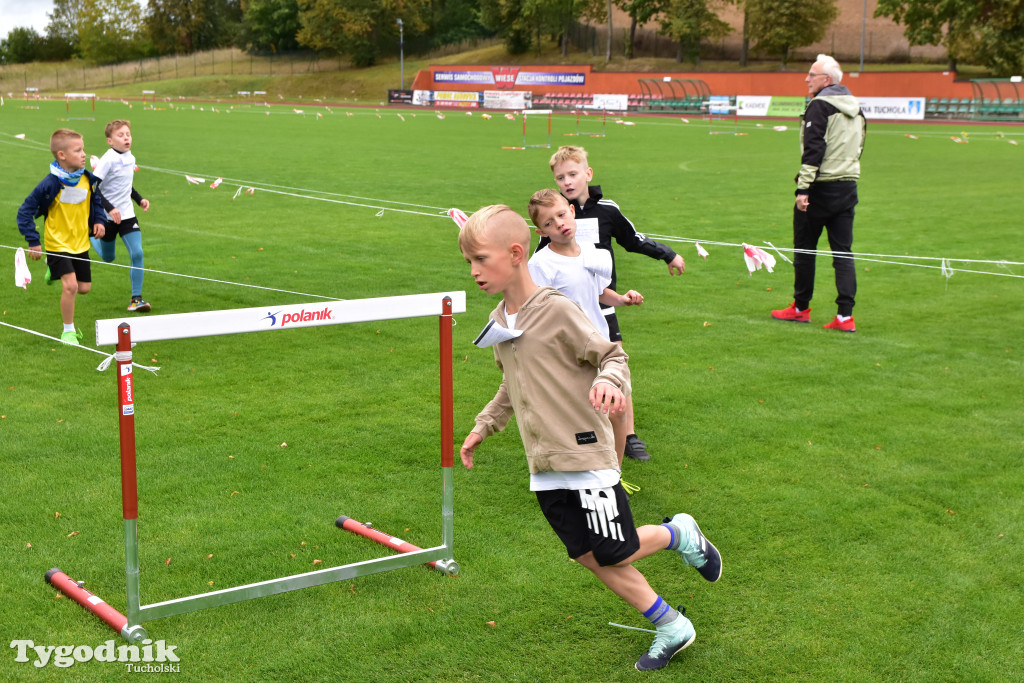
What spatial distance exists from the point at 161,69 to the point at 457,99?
178 ft

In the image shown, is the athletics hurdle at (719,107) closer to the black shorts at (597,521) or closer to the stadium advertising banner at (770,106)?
the stadium advertising banner at (770,106)

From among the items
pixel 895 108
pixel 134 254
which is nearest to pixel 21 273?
pixel 134 254

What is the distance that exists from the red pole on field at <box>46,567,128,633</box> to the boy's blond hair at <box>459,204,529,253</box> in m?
2.08

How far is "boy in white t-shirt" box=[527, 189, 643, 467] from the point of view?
496cm

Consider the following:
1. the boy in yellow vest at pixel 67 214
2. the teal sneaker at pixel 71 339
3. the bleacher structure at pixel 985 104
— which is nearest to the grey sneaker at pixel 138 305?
the boy in yellow vest at pixel 67 214

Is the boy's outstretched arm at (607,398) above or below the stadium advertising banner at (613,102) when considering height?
below

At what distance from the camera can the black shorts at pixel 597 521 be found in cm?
367

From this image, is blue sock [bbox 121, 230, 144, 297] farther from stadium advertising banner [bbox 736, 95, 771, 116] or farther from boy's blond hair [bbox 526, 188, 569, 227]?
stadium advertising banner [bbox 736, 95, 771, 116]

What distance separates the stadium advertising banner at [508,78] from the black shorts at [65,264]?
6192cm

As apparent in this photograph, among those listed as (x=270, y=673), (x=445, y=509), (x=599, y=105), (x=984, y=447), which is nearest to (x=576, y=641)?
(x=445, y=509)

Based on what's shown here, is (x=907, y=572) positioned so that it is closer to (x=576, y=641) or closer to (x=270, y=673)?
(x=576, y=641)

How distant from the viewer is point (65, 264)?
8938 mm

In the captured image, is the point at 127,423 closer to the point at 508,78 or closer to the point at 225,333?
the point at 225,333

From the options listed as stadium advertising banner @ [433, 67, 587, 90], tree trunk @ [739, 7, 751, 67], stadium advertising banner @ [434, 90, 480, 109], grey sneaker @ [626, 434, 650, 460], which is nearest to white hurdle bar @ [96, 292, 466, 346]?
grey sneaker @ [626, 434, 650, 460]
